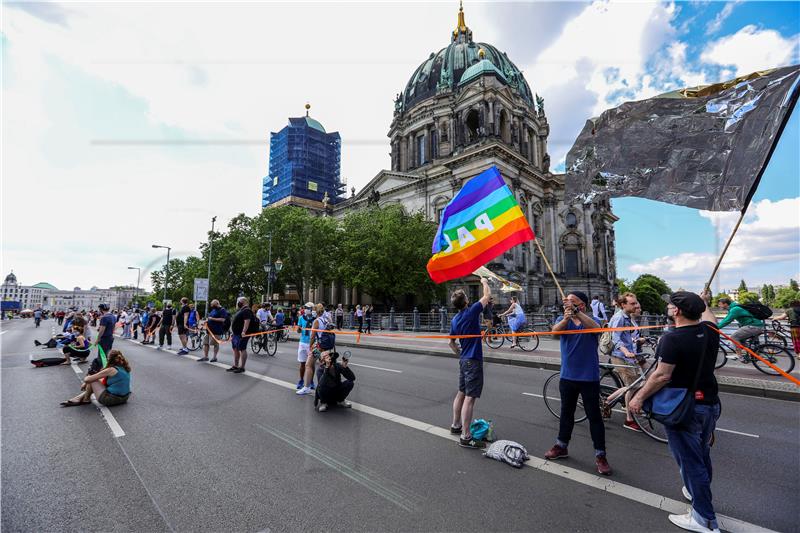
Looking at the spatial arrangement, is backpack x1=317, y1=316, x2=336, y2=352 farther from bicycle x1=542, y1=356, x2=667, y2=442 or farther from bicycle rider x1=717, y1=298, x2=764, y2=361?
bicycle rider x1=717, y1=298, x2=764, y2=361

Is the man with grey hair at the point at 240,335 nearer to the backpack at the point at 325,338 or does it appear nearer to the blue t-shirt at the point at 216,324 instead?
the blue t-shirt at the point at 216,324

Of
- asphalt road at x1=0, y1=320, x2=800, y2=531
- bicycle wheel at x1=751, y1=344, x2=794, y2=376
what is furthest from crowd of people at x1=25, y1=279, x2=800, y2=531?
bicycle wheel at x1=751, y1=344, x2=794, y2=376

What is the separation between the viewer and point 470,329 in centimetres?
499

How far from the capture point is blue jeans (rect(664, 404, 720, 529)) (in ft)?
9.96

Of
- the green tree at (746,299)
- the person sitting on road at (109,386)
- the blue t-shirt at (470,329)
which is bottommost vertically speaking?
the person sitting on road at (109,386)

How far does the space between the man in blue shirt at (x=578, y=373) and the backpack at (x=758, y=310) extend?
882 centimetres

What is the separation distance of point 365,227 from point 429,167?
57.1ft

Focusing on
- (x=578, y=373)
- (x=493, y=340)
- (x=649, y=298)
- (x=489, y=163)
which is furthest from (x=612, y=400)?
(x=649, y=298)

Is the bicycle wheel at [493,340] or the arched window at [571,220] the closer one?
the bicycle wheel at [493,340]

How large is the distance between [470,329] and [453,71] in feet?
186

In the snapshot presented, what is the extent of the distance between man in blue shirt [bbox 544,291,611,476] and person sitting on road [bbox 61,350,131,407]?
7576 mm

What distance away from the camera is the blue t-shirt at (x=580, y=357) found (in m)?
4.29

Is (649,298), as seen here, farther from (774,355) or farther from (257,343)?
(257,343)

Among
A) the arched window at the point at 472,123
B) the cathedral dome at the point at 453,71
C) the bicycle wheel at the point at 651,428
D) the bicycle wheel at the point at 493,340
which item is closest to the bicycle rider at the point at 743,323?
the bicycle wheel at the point at 651,428
